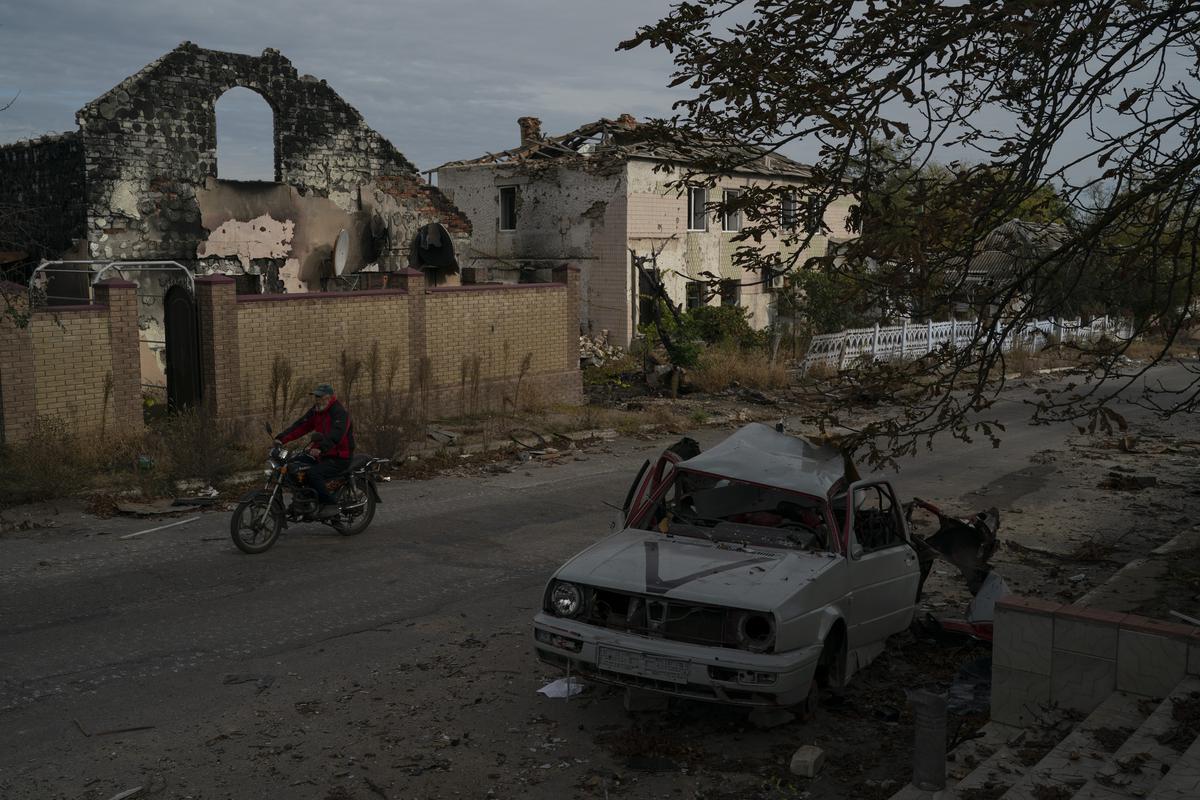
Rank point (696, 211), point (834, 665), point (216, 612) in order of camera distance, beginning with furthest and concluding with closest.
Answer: point (696, 211), point (216, 612), point (834, 665)

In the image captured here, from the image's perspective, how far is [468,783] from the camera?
19.0 feet

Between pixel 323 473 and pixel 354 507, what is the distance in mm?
550

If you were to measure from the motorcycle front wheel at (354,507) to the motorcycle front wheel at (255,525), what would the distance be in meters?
0.71

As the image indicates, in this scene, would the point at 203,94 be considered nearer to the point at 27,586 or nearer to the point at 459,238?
the point at 459,238

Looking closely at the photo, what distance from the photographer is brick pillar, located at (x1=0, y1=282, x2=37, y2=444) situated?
1404cm

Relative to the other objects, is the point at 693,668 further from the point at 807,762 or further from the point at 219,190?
the point at 219,190

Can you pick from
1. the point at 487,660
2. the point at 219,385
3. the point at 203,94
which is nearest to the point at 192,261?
the point at 203,94

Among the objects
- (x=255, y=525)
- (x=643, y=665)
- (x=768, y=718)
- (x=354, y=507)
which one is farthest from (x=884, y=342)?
(x=643, y=665)

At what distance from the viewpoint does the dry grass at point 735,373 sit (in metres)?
24.7

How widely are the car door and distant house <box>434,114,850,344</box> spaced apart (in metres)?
22.2

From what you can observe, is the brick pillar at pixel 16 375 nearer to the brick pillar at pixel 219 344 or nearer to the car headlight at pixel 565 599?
the brick pillar at pixel 219 344

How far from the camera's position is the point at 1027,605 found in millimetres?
6332

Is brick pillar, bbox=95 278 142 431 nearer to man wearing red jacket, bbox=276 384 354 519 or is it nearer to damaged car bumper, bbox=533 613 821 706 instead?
man wearing red jacket, bbox=276 384 354 519

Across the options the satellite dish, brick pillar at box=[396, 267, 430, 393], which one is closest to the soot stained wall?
the satellite dish
